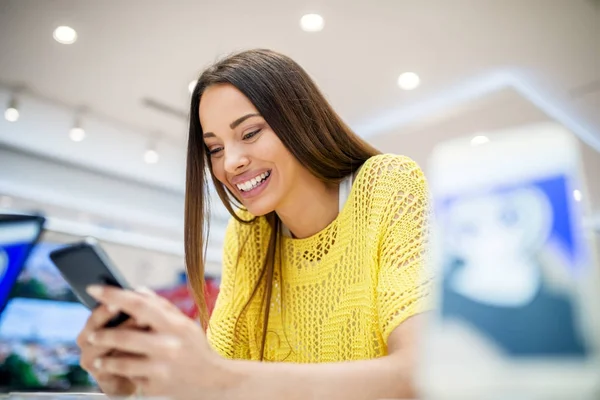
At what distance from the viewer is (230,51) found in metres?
2.38

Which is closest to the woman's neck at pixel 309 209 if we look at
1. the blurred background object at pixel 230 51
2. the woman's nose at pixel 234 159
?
the woman's nose at pixel 234 159

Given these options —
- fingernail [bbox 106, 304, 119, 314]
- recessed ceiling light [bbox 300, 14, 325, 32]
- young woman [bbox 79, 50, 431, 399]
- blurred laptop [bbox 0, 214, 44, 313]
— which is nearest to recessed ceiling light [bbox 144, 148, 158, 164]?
recessed ceiling light [bbox 300, 14, 325, 32]

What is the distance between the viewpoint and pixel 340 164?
890 millimetres

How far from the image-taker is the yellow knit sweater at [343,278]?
0.64 m

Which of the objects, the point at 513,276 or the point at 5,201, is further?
the point at 5,201

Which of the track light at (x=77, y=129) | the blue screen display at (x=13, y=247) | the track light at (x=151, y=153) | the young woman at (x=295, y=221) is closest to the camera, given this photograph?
the blue screen display at (x=13, y=247)

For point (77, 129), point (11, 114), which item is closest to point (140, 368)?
point (77, 129)

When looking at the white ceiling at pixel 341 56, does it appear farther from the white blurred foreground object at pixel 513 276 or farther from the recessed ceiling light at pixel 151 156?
the white blurred foreground object at pixel 513 276

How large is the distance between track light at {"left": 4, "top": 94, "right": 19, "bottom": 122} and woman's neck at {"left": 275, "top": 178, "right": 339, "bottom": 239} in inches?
136

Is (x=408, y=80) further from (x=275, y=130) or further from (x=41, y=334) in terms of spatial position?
(x=275, y=130)

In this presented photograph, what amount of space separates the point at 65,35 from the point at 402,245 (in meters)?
2.90

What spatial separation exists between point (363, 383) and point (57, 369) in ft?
7.11

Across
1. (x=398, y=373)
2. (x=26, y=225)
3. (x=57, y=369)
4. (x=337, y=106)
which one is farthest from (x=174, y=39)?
(x=398, y=373)

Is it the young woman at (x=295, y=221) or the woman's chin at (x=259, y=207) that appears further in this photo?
the woman's chin at (x=259, y=207)
